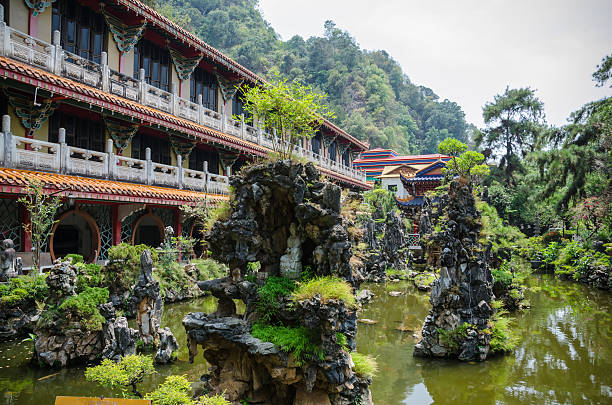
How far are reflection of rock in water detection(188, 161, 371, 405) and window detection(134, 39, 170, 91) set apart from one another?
13.6 m

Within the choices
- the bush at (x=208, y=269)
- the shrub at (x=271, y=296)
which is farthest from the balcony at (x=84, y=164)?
the shrub at (x=271, y=296)

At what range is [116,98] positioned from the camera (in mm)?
14203

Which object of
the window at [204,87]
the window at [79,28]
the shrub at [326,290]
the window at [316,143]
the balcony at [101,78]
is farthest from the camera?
the window at [316,143]

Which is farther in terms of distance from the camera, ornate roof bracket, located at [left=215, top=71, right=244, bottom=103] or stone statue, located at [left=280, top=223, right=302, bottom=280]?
ornate roof bracket, located at [left=215, top=71, right=244, bottom=103]

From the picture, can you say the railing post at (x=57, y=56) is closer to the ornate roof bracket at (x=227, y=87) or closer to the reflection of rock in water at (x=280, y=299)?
the reflection of rock in water at (x=280, y=299)

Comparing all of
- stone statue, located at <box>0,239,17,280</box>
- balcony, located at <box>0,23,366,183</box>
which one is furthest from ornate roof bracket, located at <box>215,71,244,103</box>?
stone statue, located at <box>0,239,17,280</box>

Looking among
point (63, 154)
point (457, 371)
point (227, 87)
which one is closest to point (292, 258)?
point (457, 371)

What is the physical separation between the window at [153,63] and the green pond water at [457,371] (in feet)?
35.4

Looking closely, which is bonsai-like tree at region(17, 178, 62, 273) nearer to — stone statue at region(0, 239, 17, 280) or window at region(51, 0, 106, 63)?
stone statue at region(0, 239, 17, 280)

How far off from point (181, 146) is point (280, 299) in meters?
14.0

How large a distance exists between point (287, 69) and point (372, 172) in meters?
25.0

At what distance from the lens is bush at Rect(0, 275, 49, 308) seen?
10.2 m

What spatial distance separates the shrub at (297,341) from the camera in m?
5.97

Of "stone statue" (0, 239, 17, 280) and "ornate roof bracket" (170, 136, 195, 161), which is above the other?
"ornate roof bracket" (170, 136, 195, 161)
